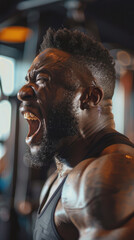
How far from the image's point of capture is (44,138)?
913 mm

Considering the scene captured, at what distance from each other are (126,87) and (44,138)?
7.12 feet

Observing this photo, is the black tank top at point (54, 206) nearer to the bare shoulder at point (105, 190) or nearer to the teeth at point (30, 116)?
the bare shoulder at point (105, 190)

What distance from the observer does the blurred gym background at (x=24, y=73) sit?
2.25m

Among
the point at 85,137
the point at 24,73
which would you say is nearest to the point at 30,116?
the point at 85,137

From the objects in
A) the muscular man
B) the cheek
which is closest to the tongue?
the muscular man

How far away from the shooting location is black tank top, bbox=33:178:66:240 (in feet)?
2.73

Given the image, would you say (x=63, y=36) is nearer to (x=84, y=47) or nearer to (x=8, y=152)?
(x=84, y=47)

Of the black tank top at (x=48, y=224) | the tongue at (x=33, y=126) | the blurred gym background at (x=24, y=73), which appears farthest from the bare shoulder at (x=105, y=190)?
the blurred gym background at (x=24, y=73)

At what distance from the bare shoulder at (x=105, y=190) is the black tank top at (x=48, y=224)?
0.11m

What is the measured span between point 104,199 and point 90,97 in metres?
0.32

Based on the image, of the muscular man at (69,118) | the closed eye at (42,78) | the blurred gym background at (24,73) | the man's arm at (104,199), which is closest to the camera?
the man's arm at (104,199)

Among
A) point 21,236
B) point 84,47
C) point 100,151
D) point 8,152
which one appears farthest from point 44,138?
point 21,236

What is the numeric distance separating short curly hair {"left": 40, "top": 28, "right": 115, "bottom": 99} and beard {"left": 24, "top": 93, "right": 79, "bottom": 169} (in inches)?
4.4

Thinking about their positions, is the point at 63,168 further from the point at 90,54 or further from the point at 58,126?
the point at 90,54
